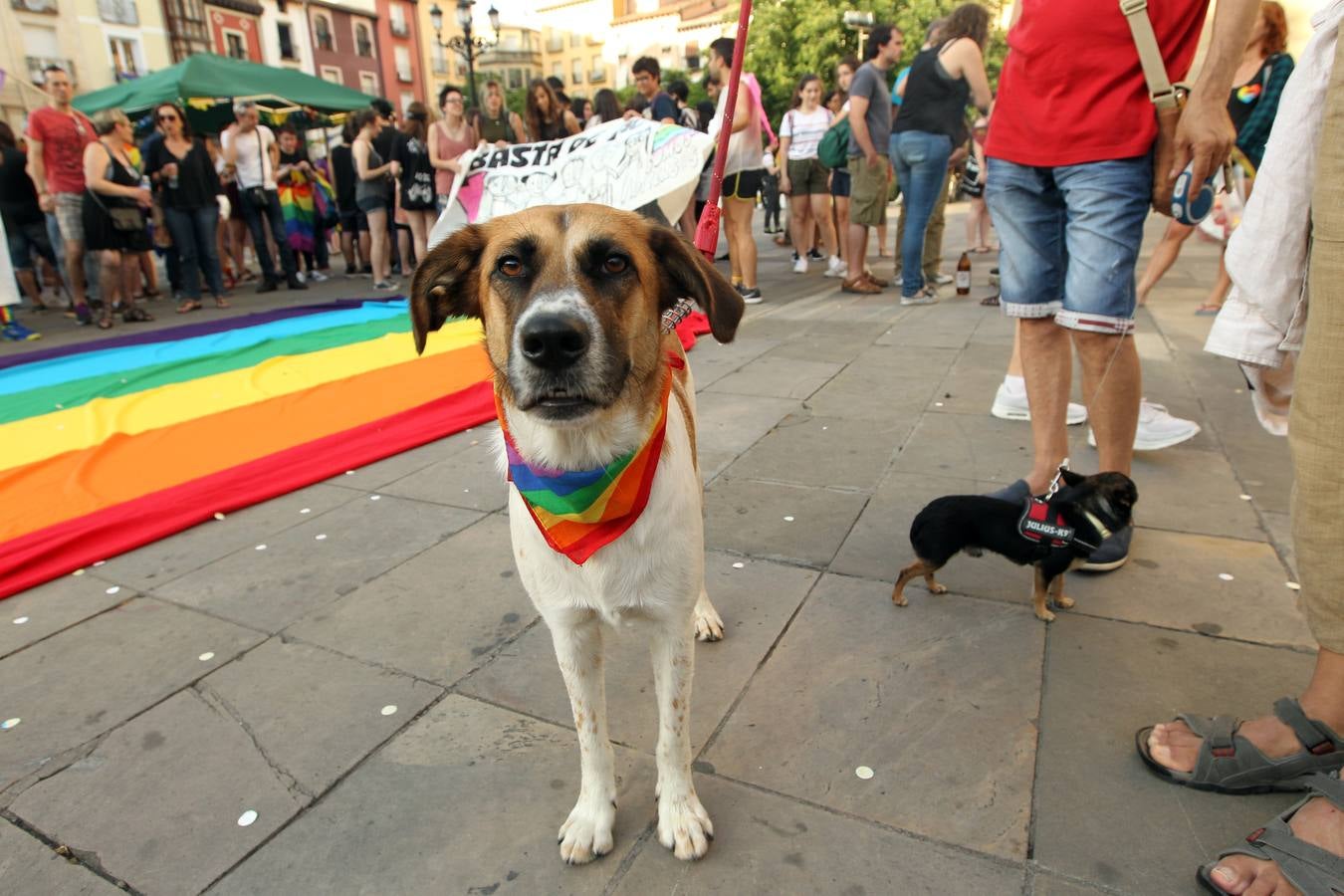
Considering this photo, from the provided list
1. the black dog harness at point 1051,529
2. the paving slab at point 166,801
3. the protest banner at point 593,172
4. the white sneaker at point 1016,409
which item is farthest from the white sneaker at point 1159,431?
the protest banner at point 593,172

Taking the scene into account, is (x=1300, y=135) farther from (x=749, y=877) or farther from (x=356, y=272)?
(x=356, y=272)

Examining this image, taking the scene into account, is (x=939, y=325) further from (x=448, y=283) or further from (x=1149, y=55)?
(x=448, y=283)

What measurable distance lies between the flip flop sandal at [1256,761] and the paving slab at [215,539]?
374 cm

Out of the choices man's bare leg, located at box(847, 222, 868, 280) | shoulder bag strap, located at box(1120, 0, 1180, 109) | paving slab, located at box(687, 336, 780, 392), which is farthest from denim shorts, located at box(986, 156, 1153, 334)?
man's bare leg, located at box(847, 222, 868, 280)

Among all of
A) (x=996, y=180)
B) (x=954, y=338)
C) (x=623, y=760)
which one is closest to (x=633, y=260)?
(x=623, y=760)

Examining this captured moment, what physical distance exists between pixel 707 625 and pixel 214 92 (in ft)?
43.3

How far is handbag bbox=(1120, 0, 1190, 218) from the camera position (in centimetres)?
268

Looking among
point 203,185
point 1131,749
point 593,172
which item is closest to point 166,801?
point 1131,749

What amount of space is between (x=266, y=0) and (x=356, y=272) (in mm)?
42607

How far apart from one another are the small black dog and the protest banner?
207 inches

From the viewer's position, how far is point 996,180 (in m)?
3.29

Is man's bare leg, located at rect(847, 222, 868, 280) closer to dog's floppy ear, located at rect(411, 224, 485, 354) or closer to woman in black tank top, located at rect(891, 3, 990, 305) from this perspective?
woman in black tank top, located at rect(891, 3, 990, 305)

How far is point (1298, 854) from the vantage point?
5.54 ft

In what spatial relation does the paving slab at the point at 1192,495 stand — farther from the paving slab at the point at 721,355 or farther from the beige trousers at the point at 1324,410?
the paving slab at the point at 721,355
